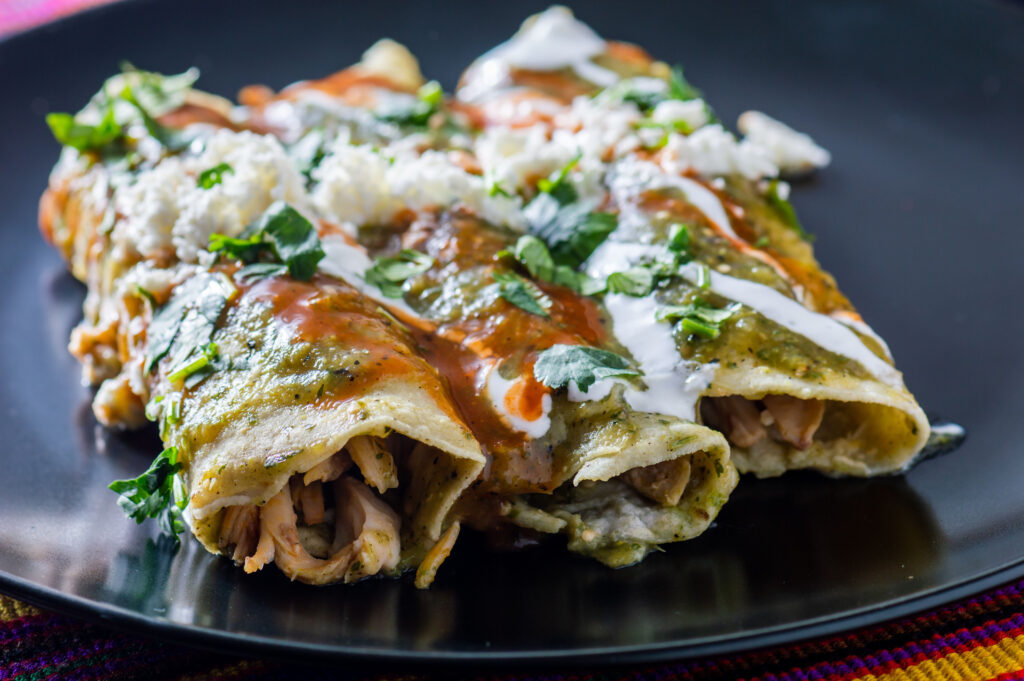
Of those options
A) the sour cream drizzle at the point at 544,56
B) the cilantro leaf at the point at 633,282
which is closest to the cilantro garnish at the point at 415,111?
the sour cream drizzle at the point at 544,56

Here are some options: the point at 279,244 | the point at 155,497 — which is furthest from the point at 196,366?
the point at 279,244

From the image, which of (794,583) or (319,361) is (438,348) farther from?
(794,583)

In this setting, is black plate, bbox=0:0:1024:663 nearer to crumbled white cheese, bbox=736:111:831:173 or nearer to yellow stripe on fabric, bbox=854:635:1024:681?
crumbled white cheese, bbox=736:111:831:173

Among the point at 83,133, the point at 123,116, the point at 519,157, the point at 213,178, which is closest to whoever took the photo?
the point at 213,178

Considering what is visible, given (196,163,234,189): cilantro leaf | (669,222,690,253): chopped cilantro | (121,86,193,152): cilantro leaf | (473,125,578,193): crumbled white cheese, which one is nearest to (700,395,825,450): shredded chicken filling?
(669,222,690,253): chopped cilantro

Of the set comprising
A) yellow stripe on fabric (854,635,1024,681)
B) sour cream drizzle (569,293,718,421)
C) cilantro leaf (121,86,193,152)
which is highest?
sour cream drizzle (569,293,718,421)

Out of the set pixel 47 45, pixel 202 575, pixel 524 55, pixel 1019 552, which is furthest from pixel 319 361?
pixel 47 45

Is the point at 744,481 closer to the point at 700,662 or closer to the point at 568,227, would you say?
the point at 700,662
